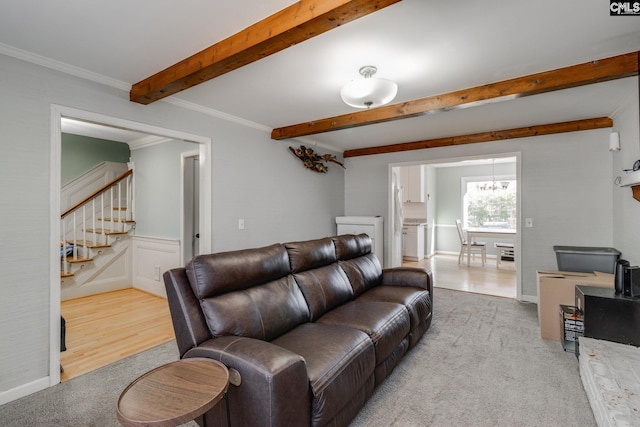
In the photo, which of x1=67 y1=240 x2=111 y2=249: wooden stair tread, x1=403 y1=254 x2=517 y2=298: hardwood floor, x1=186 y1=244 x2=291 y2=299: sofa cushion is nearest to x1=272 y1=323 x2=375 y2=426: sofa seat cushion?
x1=186 y1=244 x2=291 y2=299: sofa cushion

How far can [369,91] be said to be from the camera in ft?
7.23

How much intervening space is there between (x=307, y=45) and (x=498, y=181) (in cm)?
718

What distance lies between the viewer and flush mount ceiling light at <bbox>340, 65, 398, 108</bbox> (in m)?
2.18

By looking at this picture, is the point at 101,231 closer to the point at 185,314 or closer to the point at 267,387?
the point at 185,314

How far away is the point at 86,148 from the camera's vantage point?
5.12 m

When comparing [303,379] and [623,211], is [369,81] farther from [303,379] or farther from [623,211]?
[623,211]

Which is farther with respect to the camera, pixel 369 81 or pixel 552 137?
pixel 552 137

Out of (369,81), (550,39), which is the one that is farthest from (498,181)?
(369,81)

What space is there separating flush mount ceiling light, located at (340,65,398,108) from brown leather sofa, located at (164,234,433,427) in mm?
1279

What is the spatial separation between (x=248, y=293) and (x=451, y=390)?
5.16ft

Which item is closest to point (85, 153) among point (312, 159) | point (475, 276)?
point (312, 159)

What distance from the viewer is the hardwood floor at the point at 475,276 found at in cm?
480

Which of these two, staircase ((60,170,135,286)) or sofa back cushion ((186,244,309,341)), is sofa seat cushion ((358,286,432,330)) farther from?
staircase ((60,170,135,286))

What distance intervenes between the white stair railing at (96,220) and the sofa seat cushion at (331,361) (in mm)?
4243
